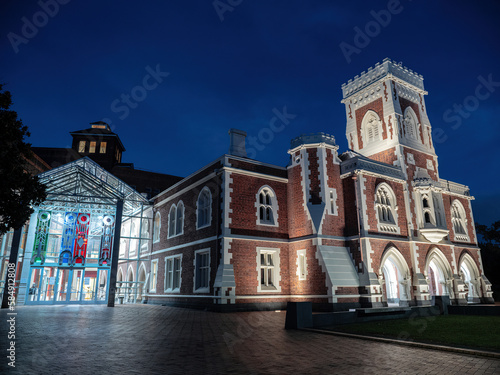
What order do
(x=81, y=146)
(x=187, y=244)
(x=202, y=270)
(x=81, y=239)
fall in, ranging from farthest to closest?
(x=81, y=146) → (x=81, y=239) → (x=187, y=244) → (x=202, y=270)

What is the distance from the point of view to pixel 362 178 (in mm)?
21094

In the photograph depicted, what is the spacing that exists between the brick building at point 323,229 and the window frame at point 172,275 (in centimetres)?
7

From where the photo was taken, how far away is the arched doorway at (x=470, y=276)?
26.6 m

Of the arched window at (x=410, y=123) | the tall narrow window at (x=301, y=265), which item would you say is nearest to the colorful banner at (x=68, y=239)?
the tall narrow window at (x=301, y=265)

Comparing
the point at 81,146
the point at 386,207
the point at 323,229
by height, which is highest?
the point at 81,146

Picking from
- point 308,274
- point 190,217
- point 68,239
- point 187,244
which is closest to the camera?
point 308,274

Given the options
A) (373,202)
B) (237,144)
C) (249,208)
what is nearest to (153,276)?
(249,208)

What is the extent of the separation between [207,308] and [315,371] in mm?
15079

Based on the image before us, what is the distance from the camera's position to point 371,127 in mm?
27891

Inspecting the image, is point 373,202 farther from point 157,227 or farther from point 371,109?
point 157,227

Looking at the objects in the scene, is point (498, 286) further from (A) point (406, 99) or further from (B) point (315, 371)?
(B) point (315, 371)

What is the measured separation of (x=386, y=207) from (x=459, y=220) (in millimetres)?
10510

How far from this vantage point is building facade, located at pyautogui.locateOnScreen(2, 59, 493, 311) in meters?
19.7

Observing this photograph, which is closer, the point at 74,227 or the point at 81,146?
the point at 74,227
